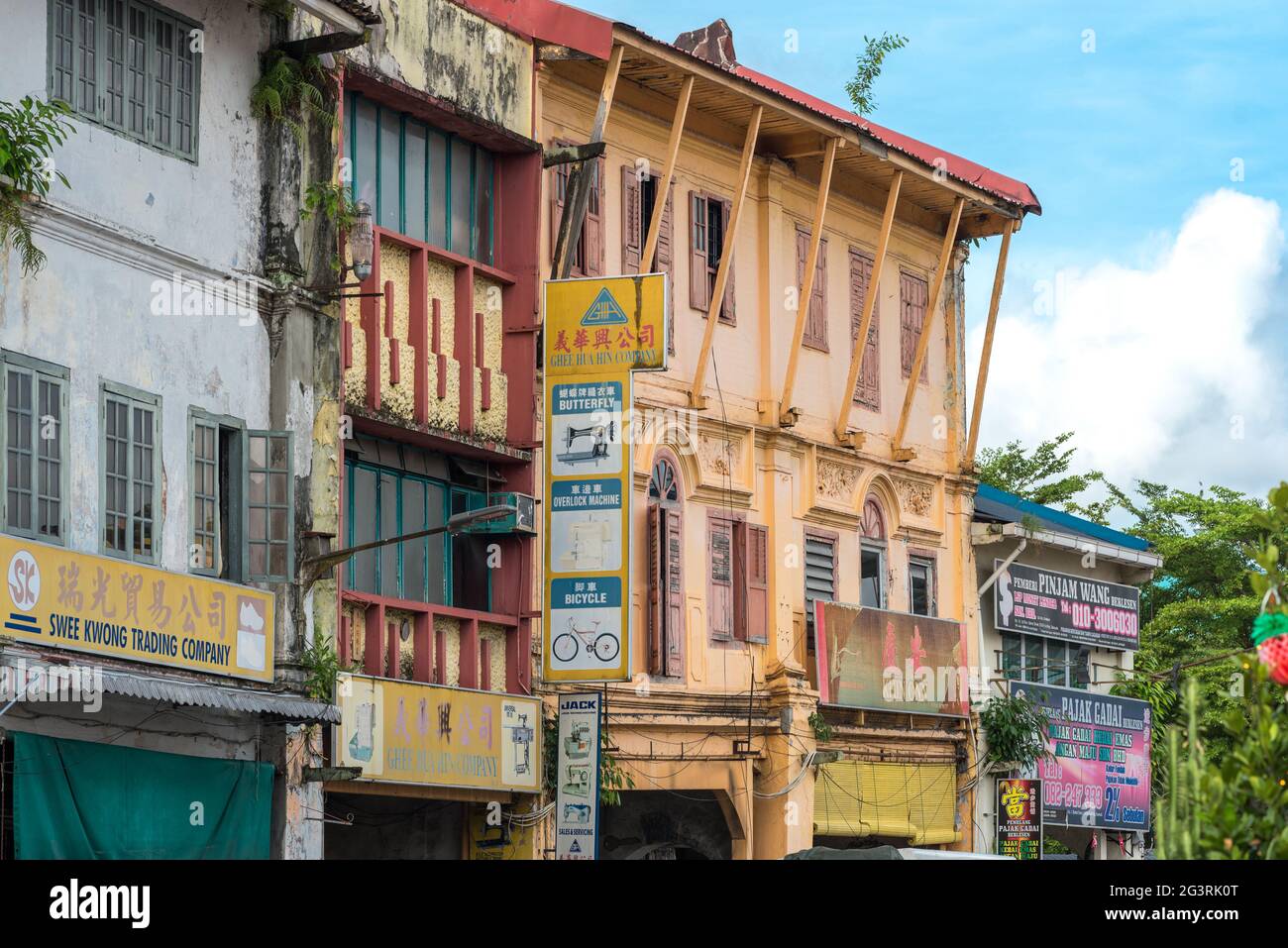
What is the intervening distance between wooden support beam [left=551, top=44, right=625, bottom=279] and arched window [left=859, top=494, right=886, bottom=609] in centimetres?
680

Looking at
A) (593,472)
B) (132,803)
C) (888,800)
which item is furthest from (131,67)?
(888,800)

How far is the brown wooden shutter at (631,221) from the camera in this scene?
22.0m

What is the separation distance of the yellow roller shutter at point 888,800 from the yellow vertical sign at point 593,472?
215 inches

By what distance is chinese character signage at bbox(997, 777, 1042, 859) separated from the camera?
26.1m

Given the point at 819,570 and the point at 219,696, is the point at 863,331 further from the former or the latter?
the point at 219,696

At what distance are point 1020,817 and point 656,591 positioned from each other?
7.28 metres

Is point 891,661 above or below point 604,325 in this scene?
below

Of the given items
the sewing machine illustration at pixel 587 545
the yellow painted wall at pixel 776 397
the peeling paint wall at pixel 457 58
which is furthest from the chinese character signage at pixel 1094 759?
the peeling paint wall at pixel 457 58

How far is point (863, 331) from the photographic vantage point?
81.3 feet

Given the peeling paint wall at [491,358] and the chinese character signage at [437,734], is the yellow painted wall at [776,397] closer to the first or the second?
the peeling paint wall at [491,358]

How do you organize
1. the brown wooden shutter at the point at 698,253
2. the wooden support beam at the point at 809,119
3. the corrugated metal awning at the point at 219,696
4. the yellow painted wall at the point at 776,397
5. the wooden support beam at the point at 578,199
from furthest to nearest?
the brown wooden shutter at the point at 698,253
the yellow painted wall at the point at 776,397
the wooden support beam at the point at 809,119
the wooden support beam at the point at 578,199
the corrugated metal awning at the point at 219,696

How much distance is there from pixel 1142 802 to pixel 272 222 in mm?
17682

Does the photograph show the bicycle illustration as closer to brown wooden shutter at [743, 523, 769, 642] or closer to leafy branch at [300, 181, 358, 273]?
brown wooden shutter at [743, 523, 769, 642]
